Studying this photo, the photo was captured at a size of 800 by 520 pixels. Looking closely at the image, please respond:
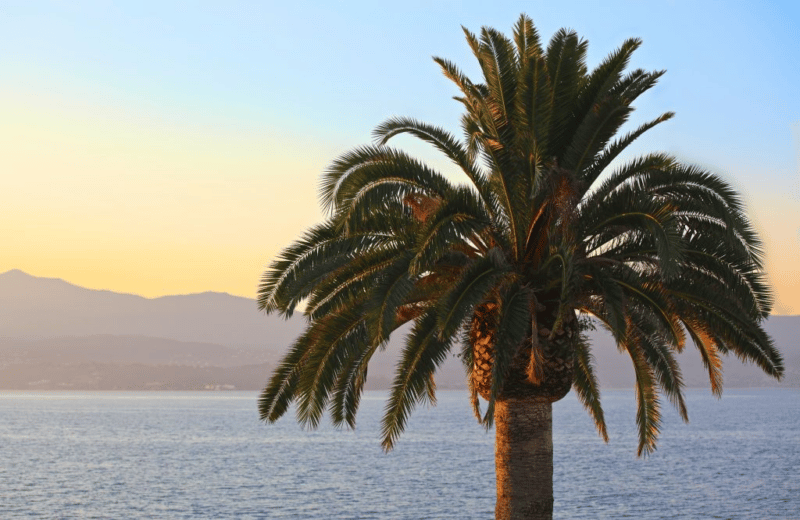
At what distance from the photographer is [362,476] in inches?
2657

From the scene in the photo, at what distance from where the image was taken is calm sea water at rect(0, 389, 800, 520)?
50062 millimetres

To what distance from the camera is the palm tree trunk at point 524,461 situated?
17281 millimetres

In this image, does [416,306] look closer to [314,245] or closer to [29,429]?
[314,245]

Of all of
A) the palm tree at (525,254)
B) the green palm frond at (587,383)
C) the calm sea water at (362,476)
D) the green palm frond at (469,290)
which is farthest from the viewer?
the calm sea water at (362,476)

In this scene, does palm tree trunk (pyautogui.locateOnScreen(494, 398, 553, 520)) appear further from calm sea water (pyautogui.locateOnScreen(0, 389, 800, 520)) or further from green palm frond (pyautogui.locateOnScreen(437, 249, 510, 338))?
calm sea water (pyautogui.locateOnScreen(0, 389, 800, 520))

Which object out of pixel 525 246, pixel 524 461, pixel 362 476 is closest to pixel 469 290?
pixel 525 246

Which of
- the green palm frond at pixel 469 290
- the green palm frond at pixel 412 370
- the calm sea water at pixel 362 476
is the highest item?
the green palm frond at pixel 469 290

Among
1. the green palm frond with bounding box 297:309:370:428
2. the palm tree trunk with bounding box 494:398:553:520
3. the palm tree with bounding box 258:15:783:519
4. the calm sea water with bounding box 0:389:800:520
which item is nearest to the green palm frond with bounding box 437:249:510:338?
the palm tree with bounding box 258:15:783:519

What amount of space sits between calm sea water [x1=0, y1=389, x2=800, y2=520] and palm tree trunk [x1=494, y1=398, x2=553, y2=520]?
29.4m

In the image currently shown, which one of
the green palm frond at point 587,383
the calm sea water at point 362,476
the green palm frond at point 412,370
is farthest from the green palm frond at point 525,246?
the calm sea water at point 362,476

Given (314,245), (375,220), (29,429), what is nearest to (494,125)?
(375,220)

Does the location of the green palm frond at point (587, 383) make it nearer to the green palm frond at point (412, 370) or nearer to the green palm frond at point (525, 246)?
the green palm frond at point (525, 246)

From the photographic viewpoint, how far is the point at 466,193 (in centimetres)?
1683

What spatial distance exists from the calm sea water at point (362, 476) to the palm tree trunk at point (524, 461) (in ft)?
96.3
